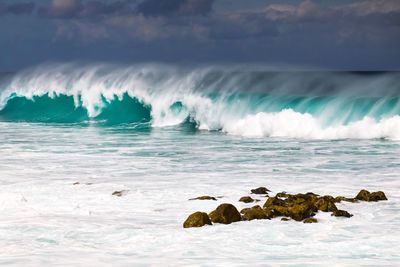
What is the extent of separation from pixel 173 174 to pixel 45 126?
19.0m

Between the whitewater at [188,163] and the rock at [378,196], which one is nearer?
the whitewater at [188,163]

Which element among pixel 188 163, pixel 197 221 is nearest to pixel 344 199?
pixel 197 221

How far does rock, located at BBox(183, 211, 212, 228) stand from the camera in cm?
994

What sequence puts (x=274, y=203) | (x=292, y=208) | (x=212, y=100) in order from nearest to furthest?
(x=292, y=208), (x=274, y=203), (x=212, y=100)

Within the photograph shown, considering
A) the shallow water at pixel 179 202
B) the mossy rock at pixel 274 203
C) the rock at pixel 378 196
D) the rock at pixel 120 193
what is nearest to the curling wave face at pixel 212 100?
the shallow water at pixel 179 202

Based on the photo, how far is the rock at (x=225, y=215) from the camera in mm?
10188

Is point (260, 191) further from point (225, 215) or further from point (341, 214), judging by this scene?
point (225, 215)

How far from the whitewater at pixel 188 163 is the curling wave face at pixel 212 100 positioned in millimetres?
99

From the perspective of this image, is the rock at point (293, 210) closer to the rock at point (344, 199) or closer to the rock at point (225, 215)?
the rock at point (225, 215)

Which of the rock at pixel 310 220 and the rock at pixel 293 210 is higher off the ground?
the rock at pixel 293 210

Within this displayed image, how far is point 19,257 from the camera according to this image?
26.9 ft

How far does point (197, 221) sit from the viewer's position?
32.7ft

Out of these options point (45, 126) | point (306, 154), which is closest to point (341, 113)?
point (306, 154)

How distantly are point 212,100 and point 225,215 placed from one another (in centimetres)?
2479
